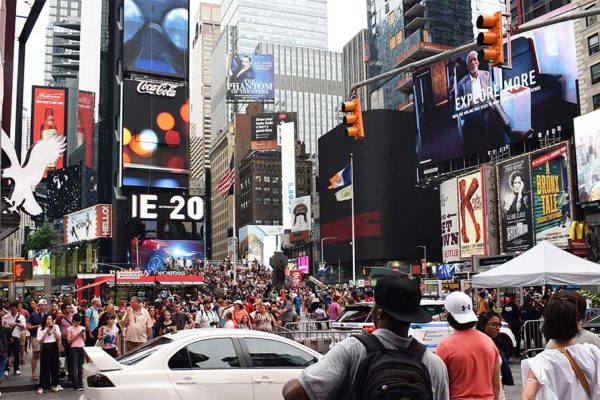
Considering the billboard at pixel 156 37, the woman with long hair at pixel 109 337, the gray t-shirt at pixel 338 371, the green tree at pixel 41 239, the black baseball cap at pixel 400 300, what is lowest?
the woman with long hair at pixel 109 337

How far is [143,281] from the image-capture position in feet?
184

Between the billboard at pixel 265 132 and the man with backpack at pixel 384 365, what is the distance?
164625mm

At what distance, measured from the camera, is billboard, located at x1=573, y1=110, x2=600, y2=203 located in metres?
50.3

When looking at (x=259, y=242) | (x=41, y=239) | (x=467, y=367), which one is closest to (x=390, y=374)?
(x=467, y=367)

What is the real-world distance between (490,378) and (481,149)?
220 feet

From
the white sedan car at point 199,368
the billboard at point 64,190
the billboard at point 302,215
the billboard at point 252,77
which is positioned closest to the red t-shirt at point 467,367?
the white sedan car at point 199,368

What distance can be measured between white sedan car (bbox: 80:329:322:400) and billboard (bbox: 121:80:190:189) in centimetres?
7463

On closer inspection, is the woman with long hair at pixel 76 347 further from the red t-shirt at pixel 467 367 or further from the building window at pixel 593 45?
the building window at pixel 593 45

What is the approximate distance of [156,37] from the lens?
8325cm

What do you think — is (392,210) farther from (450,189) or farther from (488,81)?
(488,81)

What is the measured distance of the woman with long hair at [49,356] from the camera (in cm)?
1475

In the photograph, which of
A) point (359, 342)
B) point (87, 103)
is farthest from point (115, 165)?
point (359, 342)

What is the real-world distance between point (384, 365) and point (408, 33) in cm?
11452

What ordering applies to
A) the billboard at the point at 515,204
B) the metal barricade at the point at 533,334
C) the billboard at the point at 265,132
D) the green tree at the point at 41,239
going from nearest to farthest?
the metal barricade at the point at 533,334 → the billboard at the point at 515,204 → the green tree at the point at 41,239 → the billboard at the point at 265,132
